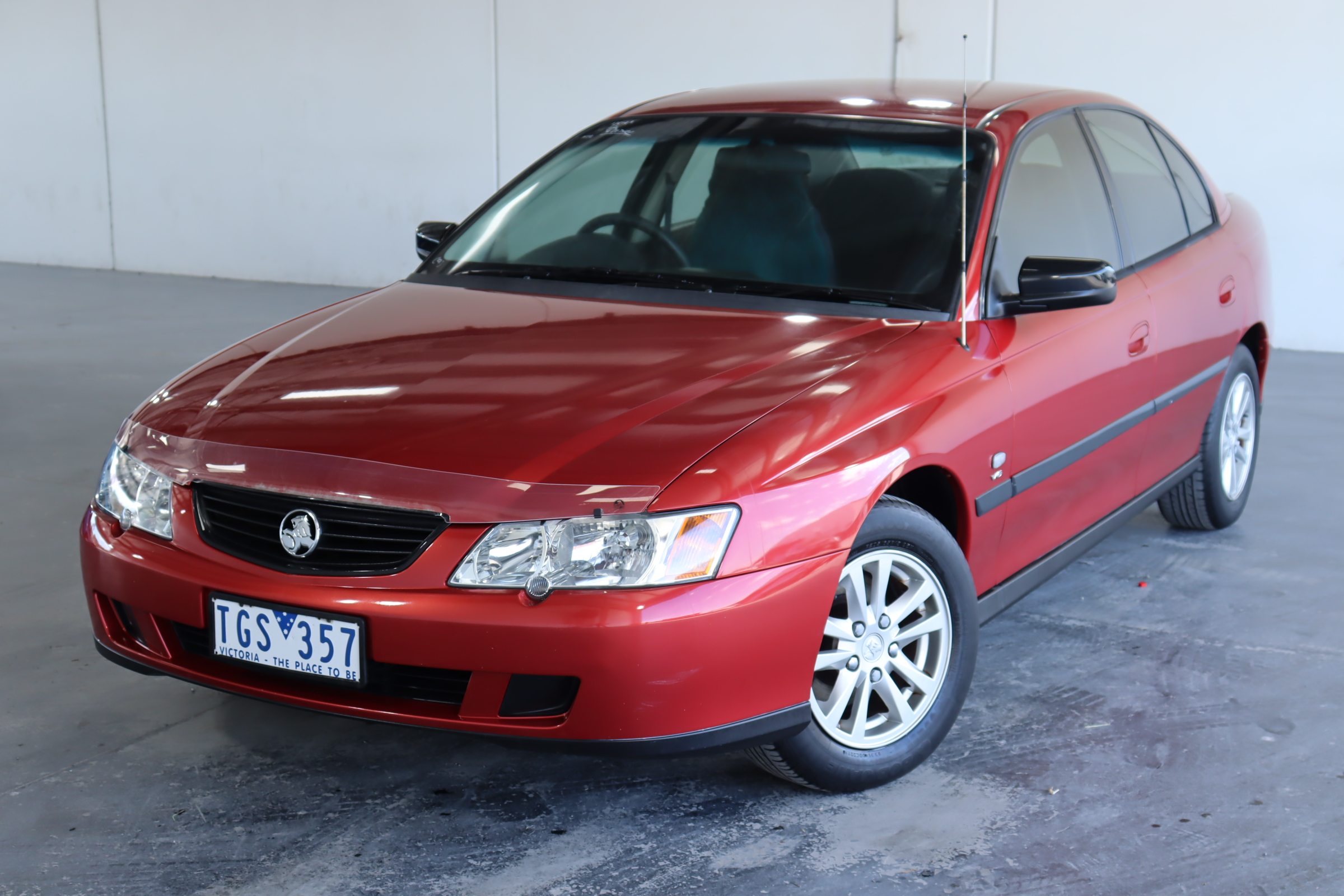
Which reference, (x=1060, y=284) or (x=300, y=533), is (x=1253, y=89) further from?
(x=300, y=533)

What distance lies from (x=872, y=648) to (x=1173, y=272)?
1.68m

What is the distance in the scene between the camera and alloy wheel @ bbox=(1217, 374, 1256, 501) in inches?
158

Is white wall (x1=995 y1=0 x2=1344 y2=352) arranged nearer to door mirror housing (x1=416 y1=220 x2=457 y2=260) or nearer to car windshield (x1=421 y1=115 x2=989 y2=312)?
car windshield (x1=421 y1=115 x2=989 y2=312)

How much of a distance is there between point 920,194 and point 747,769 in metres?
1.30

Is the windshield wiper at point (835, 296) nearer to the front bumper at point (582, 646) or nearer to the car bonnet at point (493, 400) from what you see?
the car bonnet at point (493, 400)

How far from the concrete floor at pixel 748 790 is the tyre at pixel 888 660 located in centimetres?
9

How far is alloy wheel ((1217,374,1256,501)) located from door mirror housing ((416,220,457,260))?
2.36m

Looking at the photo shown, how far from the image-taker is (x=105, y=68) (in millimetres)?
10625

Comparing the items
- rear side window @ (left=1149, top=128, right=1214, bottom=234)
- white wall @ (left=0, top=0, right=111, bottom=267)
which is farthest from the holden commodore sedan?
white wall @ (left=0, top=0, right=111, bottom=267)

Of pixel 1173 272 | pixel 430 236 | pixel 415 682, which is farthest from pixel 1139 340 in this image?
pixel 415 682

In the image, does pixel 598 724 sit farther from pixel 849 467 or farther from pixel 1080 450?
pixel 1080 450

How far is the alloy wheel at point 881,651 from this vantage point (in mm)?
2338

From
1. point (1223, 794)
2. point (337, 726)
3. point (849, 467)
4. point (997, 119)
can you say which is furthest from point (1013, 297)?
point (337, 726)

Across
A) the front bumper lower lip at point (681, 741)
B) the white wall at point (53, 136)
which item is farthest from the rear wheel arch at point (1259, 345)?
the white wall at point (53, 136)
